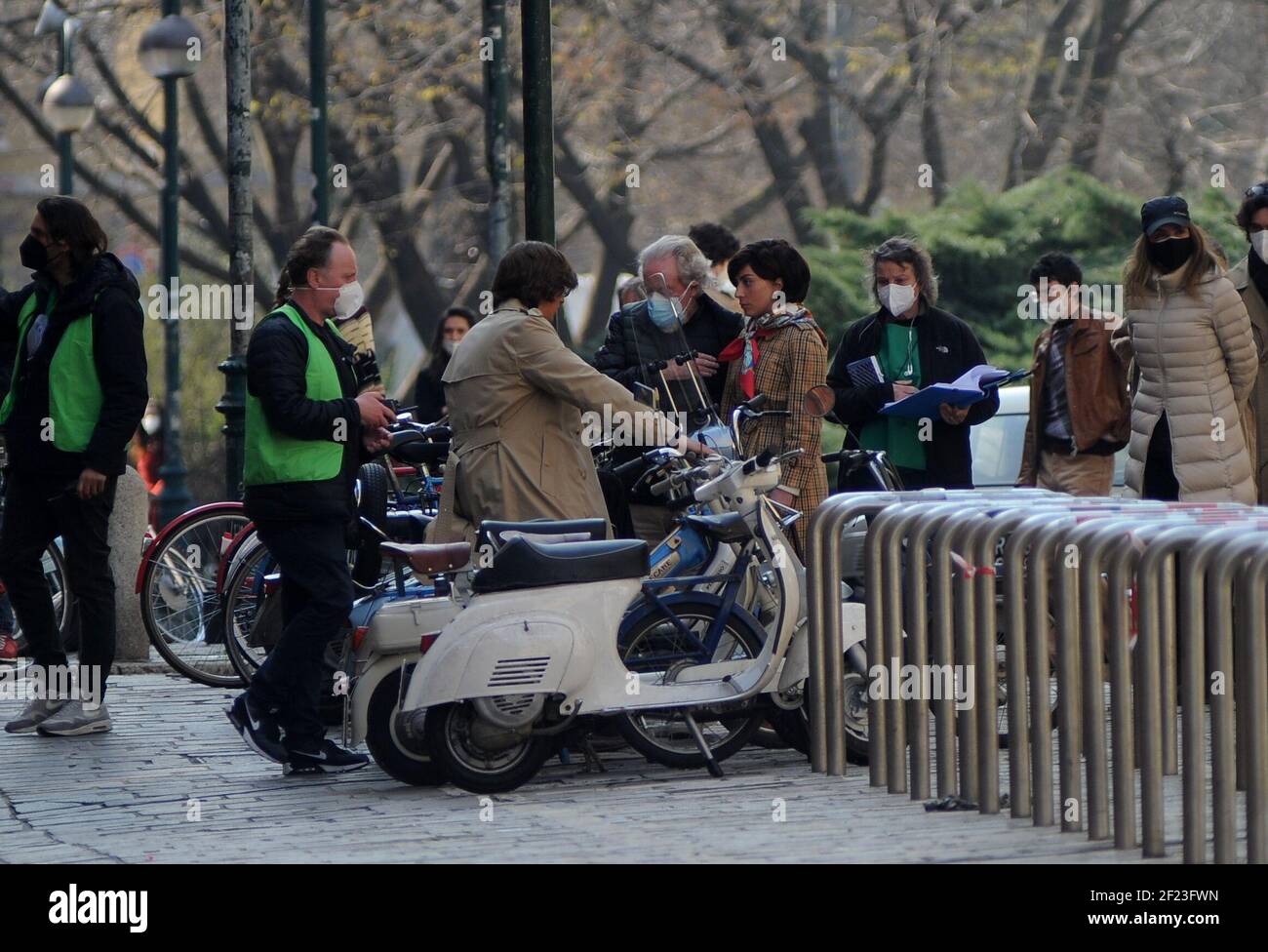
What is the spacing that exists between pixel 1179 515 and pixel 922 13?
21.6m

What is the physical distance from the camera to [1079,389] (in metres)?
9.44

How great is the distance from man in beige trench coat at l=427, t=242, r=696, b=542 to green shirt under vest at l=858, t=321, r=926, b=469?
1.69m

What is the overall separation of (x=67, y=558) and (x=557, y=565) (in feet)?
8.06

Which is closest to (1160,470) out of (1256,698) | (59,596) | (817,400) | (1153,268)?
(1153,268)

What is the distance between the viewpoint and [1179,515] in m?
6.34

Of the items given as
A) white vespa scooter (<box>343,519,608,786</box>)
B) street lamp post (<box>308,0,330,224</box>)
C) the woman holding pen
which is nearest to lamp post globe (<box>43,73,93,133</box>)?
street lamp post (<box>308,0,330,224</box>)

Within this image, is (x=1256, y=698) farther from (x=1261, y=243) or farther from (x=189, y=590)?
(x=189, y=590)

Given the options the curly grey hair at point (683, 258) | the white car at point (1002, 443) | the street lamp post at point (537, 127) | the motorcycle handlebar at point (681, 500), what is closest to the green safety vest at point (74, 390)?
the street lamp post at point (537, 127)

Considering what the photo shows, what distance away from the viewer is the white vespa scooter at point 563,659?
23.9 feet

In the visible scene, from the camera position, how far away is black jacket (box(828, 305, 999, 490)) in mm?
9305

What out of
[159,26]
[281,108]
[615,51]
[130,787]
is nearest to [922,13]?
[615,51]

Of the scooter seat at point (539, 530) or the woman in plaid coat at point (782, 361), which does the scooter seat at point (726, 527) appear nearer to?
the scooter seat at point (539, 530)

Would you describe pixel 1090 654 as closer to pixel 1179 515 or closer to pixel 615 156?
pixel 1179 515
